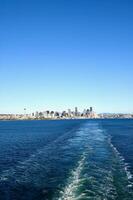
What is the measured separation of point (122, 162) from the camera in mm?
50156

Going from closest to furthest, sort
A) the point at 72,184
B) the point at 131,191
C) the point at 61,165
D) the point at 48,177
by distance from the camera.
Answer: the point at 131,191 → the point at 72,184 → the point at 48,177 → the point at 61,165

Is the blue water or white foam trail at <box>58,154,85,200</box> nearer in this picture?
white foam trail at <box>58,154,85,200</box>

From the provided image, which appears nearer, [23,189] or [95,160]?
[23,189]

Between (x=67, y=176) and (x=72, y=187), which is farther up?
(x=67, y=176)

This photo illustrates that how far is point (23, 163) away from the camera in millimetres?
48969

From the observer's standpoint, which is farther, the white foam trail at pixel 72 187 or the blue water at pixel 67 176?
the blue water at pixel 67 176

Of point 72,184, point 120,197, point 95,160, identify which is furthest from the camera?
point 95,160

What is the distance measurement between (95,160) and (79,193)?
1978 cm

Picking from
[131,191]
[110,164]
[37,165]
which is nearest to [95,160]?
[110,164]

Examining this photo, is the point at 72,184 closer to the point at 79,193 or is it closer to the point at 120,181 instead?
the point at 79,193

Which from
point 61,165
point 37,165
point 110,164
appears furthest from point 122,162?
point 37,165

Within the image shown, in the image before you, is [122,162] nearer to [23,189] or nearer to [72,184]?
[72,184]

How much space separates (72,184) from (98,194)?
4468mm

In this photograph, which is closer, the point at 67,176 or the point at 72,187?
the point at 72,187
